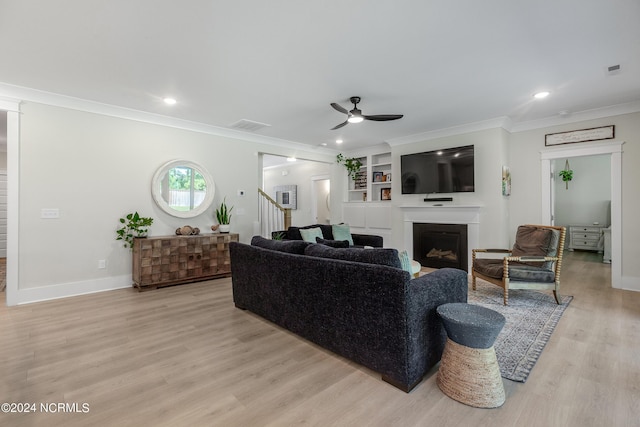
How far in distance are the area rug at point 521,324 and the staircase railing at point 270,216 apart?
12.4ft

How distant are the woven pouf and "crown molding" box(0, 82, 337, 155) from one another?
469 centimetres

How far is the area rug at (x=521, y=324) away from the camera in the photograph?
227cm

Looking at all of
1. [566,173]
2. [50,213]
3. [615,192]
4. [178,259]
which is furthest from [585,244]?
[50,213]

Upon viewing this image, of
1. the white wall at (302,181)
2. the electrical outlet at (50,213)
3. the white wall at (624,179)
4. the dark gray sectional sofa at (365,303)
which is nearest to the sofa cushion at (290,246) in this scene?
the dark gray sectional sofa at (365,303)

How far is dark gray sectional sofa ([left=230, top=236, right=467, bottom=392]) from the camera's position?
191 centimetres

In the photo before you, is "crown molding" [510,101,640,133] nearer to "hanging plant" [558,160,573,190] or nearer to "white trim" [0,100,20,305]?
"hanging plant" [558,160,573,190]

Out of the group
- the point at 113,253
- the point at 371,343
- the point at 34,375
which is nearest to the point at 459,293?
the point at 371,343

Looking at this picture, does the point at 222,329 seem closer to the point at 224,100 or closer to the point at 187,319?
the point at 187,319

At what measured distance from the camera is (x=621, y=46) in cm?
268

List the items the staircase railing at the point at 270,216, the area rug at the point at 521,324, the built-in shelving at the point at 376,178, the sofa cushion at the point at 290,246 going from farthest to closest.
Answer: the built-in shelving at the point at 376,178 < the staircase railing at the point at 270,216 < the sofa cushion at the point at 290,246 < the area rug at the point at 521,324

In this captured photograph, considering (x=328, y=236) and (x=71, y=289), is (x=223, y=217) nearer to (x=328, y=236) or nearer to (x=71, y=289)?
(x=328, y=236)

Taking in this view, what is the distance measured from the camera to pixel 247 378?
2.09 m

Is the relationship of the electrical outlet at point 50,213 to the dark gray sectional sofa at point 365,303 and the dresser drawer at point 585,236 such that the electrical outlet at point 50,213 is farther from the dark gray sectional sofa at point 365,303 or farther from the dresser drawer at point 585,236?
the dresser drawer at point 585,236

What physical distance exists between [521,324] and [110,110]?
5.54 metres
